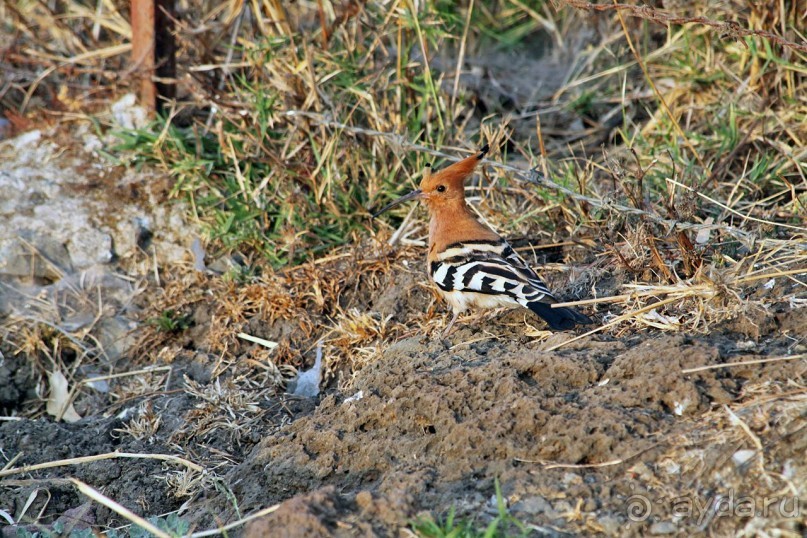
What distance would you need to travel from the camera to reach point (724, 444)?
2350 mm

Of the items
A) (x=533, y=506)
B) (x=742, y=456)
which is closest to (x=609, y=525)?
(x=533, y=506)

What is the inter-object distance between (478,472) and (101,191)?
3123mm

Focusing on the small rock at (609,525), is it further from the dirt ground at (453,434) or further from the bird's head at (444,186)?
the bird's head at (444,186)

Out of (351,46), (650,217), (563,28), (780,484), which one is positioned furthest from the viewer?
(563,28)

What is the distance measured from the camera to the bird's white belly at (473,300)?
11.6 ft

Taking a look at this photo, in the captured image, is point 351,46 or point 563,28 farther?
point 563,28

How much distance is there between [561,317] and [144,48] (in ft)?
10.2

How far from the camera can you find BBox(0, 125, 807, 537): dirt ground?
2.29 m

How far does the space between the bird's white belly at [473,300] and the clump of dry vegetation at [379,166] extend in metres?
0.14

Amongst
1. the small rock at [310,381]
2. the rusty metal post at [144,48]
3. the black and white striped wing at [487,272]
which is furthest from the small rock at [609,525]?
the rusty metal post at [144,48]

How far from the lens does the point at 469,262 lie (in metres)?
3.66

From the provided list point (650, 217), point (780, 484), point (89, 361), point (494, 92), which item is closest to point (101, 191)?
point (89, 361)

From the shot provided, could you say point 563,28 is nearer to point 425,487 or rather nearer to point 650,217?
point 650,217

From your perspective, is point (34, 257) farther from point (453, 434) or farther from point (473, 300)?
point (453, 434)
